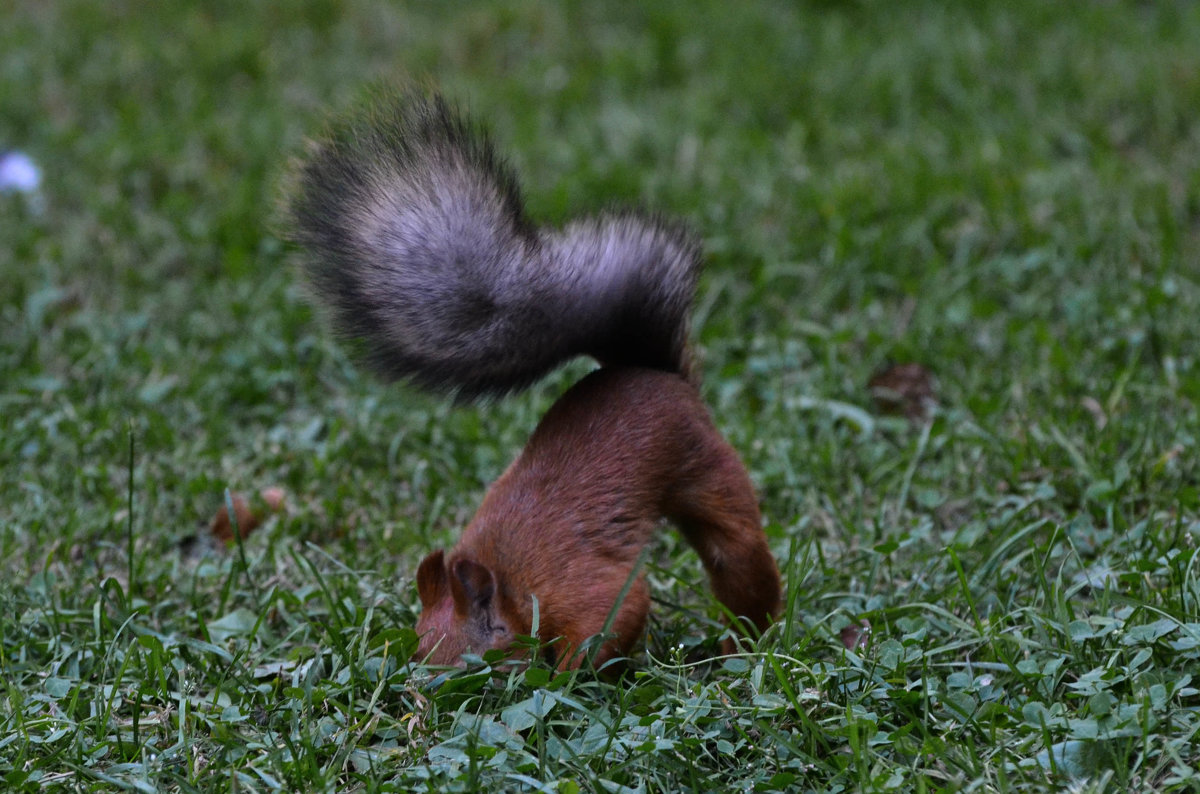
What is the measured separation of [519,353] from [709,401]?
1.53 meters

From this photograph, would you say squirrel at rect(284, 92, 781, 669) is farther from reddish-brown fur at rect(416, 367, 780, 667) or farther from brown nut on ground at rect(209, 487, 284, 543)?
brown nut on ground at rect(209, 487, 284, 543)

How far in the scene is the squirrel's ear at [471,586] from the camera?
8.46 feet

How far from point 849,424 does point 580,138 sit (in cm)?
222

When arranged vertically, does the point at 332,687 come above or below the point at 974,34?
below

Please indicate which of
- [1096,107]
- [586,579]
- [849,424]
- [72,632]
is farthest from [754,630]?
[1096,107]

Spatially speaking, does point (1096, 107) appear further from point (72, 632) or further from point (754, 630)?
point (72, 632)

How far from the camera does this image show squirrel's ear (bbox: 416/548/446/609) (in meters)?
2.68

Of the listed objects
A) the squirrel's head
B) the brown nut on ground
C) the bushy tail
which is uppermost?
the bushy tail

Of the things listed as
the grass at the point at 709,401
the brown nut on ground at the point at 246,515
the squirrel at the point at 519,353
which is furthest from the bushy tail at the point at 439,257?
the brown nut on ground at the point at 246,515

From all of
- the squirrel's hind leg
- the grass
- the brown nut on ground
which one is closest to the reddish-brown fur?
the squirrel's hind leg

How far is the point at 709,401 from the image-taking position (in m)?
4.14

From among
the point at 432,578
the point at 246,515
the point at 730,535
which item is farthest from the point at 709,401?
the point at 432,578

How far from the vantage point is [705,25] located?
258 inches

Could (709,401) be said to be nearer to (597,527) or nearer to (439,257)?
(597,527)
